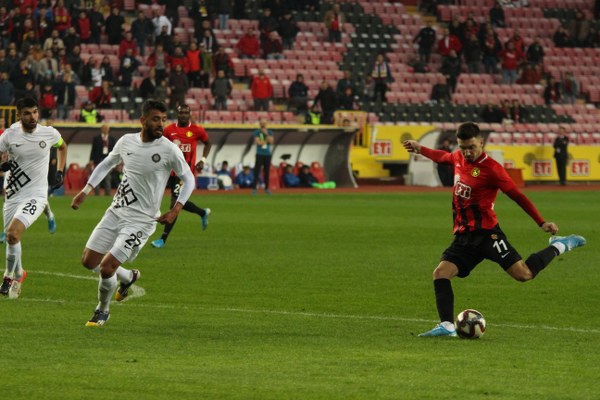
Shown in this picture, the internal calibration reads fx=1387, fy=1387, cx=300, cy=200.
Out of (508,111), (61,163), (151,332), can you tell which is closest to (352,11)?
(508,111)

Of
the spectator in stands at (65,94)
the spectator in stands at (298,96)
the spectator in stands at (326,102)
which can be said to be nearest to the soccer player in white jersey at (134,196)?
the spectator in stands at (65,94)

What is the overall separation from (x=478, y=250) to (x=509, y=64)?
40.8m

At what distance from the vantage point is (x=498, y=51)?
52.3m

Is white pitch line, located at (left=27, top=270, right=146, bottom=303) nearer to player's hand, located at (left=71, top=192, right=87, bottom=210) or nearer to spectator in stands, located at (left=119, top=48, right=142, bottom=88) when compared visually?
player's hand, located at (left=71, top=192, right=87, bottom=210)

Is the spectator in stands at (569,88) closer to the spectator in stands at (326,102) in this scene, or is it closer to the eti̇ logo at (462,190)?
the spectator in stands at (326,102)

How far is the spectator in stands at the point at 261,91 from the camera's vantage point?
44.0 metres

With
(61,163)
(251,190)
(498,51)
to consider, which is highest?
A: (61,163)

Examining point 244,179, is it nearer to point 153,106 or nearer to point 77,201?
point 77,201

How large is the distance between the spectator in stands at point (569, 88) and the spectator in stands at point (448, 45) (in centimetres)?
468

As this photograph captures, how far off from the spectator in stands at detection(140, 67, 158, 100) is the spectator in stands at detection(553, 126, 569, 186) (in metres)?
13.7

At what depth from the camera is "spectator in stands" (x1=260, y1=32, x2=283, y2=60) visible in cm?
4712

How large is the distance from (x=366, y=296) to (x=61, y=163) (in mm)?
3650

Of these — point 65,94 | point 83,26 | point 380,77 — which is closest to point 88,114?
point 65,94

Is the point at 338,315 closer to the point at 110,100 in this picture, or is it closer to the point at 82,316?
the point at 82,316
